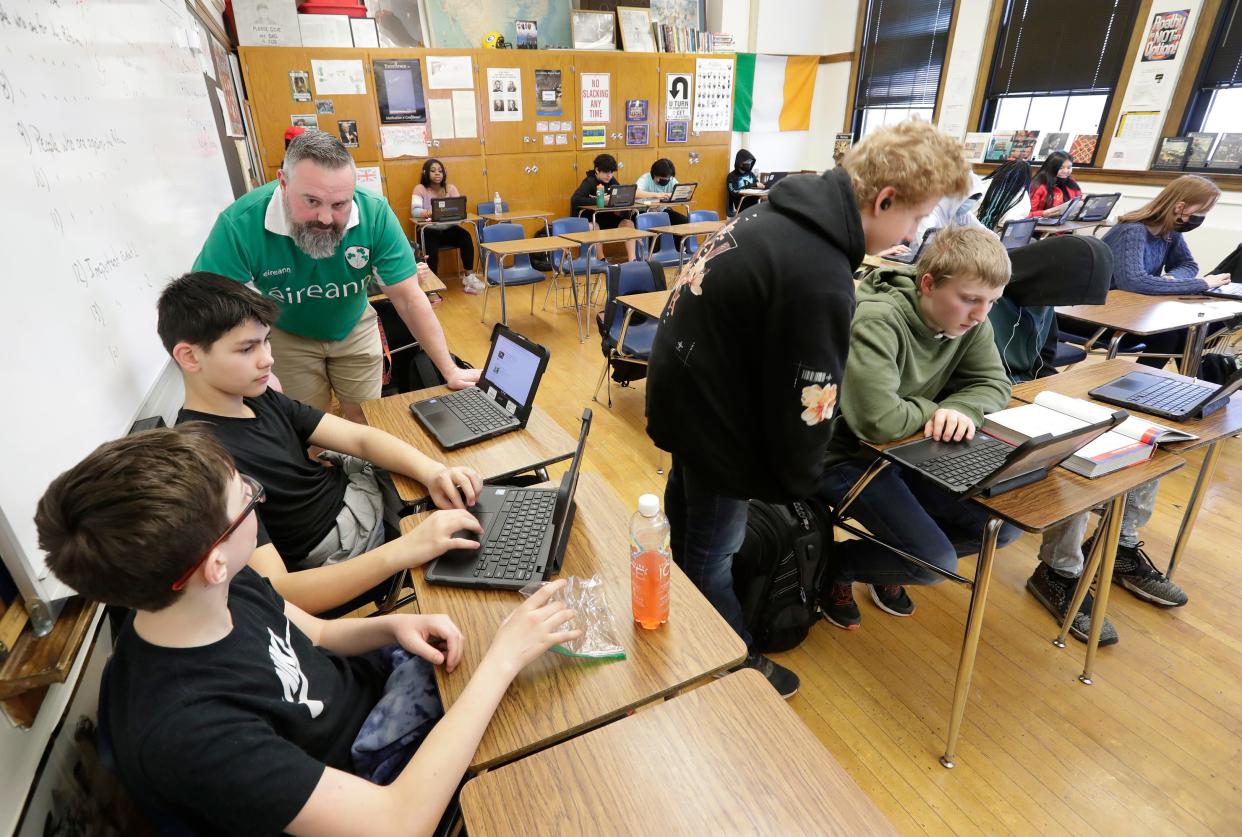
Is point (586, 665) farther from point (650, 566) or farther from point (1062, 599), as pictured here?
point (1062, 599)

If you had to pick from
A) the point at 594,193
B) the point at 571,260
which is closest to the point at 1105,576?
the point at 571,260

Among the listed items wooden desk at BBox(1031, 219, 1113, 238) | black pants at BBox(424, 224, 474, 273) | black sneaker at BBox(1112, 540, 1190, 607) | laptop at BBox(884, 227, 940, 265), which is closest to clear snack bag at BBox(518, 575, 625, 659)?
black sneaker at BBox(1112, 540, 1190, 607)

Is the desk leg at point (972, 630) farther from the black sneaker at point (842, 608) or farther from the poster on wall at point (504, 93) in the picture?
the poster on wall at point (504, 93)

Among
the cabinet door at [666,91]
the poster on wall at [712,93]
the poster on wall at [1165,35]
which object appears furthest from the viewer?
the poster on wall at [712,93]

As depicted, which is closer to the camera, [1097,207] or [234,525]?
[234,525]

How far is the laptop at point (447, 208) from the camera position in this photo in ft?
18.1

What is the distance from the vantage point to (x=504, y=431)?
1.63 m

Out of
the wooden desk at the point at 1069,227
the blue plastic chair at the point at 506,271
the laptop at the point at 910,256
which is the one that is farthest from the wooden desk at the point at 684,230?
the wooden desk at the point at 1069,227

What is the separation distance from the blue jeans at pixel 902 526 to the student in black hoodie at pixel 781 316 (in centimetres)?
46

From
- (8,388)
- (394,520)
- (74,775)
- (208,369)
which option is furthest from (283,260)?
(74,775)

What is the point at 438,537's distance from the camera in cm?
110

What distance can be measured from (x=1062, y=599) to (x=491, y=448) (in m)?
1.96

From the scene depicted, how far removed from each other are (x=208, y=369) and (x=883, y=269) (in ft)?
5.82

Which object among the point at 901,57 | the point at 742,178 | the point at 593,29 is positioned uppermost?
the point at 593,29
